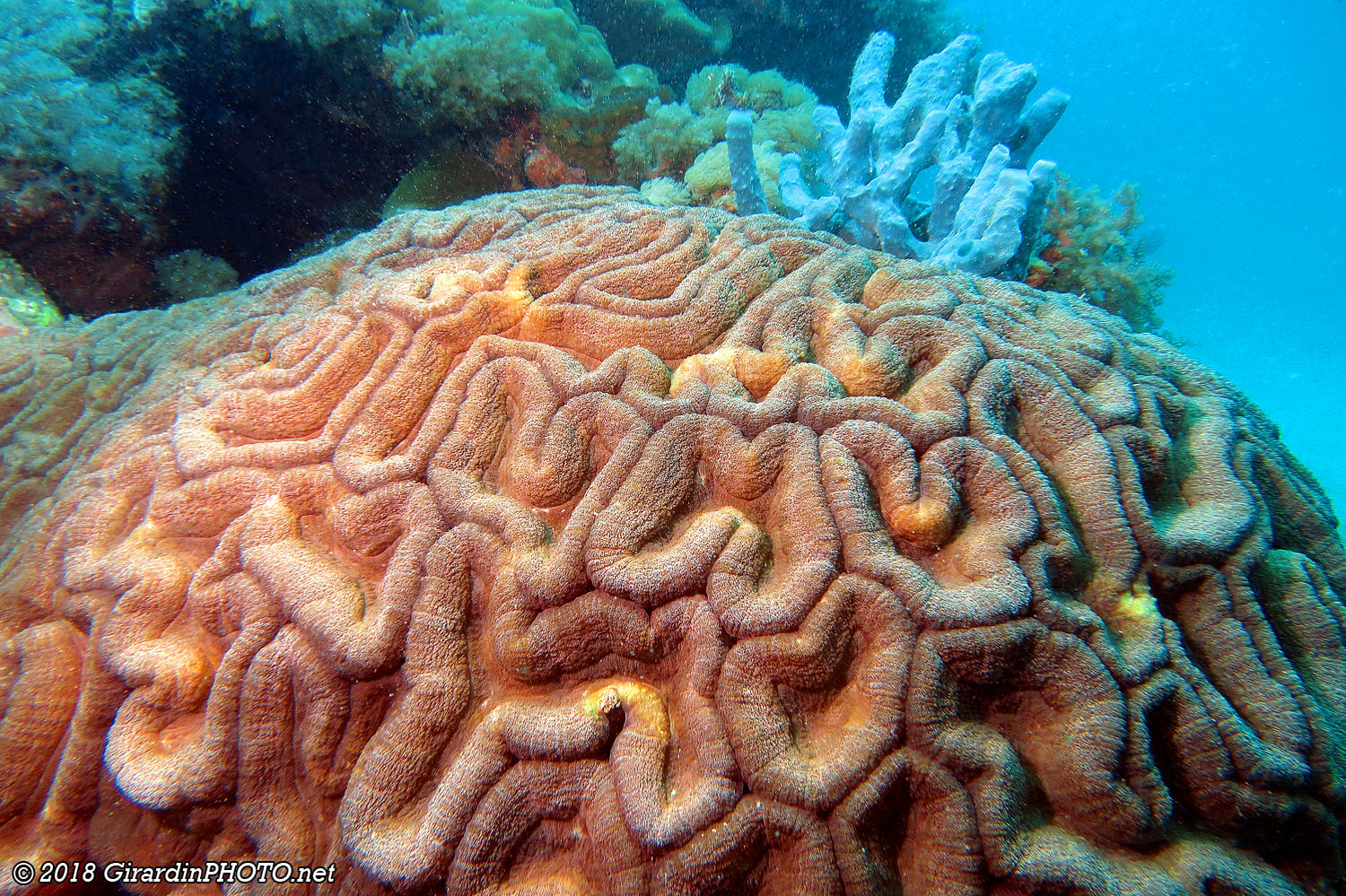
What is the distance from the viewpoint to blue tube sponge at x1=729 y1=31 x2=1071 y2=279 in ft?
15.5

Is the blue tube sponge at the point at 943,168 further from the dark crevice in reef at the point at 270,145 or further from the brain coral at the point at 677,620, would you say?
the dark crevice in reef at the point at 270,145

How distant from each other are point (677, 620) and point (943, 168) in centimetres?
522

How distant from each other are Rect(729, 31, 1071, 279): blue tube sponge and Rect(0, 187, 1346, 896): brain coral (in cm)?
229

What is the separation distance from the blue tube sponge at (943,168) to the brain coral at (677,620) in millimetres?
2290

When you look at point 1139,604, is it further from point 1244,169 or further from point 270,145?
point 1244,169

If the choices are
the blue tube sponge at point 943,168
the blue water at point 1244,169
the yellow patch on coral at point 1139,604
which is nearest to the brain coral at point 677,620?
the yellow patch on coral at point 1139,604

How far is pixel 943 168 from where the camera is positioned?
5.40 meters

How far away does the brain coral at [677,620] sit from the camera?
190 cm

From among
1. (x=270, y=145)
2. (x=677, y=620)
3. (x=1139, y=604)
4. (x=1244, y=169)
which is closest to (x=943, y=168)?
(x=1139, y=604)

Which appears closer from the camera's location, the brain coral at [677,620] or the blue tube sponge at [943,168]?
the brain coral at [677,620]

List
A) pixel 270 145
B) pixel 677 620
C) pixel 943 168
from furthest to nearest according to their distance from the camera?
pixel 270 145 < pixel 943 168 < pixel 677 620

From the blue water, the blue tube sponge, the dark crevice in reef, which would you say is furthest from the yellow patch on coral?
the blue water

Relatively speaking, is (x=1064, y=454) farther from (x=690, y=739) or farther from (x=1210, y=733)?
(x=690, y=739)

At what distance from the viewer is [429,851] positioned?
1.89 m
